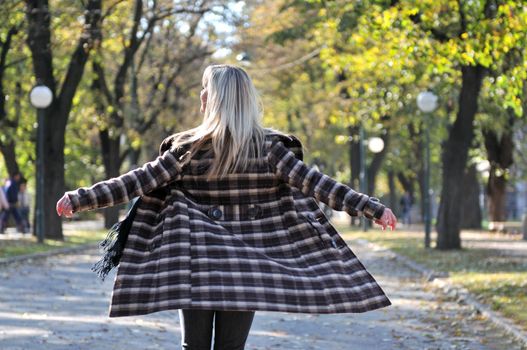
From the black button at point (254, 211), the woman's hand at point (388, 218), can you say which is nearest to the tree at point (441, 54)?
the woman's hand at point (388, 218)

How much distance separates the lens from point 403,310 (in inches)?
467

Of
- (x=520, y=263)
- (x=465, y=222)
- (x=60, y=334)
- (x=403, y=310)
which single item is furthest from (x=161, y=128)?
(x=60, y=334)

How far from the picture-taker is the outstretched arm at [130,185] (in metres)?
4.40

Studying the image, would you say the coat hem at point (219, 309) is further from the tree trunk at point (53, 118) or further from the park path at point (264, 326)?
the tree trunk at point (53, 118)

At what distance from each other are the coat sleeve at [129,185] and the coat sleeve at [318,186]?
1.34ft

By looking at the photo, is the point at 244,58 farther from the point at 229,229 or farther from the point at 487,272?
the point at 229,229

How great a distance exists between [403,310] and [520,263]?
681cm

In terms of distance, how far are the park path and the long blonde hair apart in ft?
13.8

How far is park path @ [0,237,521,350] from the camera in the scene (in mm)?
8789

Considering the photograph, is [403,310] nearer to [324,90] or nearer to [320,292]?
[320,292]

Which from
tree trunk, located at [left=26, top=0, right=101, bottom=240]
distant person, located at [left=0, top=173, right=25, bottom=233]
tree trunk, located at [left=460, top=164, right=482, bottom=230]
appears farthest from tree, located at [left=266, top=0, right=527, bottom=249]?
distant person, located at [left=0, top=173, right=25, bottom=233]

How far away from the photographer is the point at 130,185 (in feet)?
14.5

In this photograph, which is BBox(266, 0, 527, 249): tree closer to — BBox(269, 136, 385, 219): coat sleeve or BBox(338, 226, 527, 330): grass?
BBox(338, 226, 527, 330): grass

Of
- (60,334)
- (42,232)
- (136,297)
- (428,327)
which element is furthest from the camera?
(42,232)
